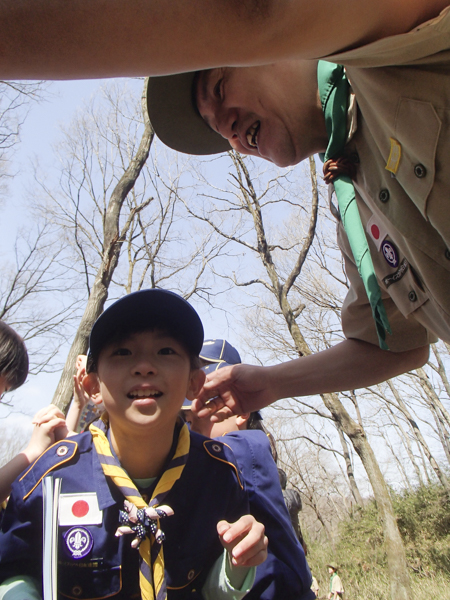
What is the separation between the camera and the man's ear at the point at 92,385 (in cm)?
182

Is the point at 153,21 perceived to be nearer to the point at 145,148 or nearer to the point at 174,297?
the point at 174,297

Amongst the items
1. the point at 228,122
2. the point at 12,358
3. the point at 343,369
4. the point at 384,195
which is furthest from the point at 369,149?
the point at 12,358

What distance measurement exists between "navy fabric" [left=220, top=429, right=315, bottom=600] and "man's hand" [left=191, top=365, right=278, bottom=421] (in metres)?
0.16

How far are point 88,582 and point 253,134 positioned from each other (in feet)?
5.69

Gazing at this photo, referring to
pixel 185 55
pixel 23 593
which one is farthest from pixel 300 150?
pixel 23 593

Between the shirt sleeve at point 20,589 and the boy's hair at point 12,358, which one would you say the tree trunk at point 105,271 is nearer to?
the boy's hair at point 12,358

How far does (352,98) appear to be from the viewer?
4.70 feet

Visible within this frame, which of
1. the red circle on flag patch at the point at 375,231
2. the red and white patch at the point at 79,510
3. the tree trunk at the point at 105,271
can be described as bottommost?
the red and white patch at the point at 79,510

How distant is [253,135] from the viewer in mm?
1905

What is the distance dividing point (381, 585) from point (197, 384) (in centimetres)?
1117

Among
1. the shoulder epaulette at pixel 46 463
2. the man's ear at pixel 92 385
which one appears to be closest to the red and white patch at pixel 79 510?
→ the shoulder epaulette at pixel 46 463

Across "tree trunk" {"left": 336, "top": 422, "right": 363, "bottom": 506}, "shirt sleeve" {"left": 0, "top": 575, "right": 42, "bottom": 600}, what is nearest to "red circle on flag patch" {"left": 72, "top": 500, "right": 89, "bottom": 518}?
"shirt sleeve" {"left": 0, "top": 575, "right": 42, "bottom": 600}

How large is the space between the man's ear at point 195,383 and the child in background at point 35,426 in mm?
537

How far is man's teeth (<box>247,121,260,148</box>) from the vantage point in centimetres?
187
